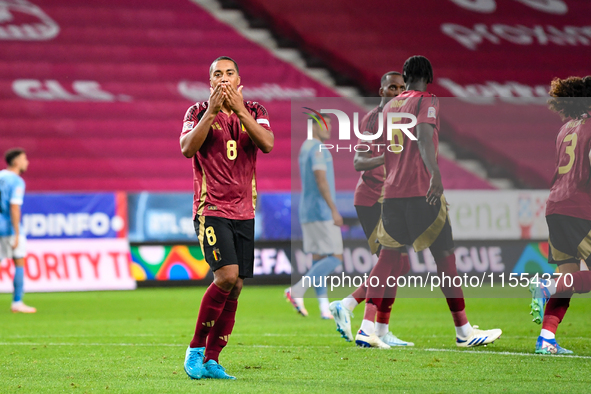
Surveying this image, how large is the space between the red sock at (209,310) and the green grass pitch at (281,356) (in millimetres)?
246

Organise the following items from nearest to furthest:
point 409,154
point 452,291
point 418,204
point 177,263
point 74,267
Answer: point 452,291
point 418,204
point 409,154
point 74,267
point 177,263

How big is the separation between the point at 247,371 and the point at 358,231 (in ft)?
14.8

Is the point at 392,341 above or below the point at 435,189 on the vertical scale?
below

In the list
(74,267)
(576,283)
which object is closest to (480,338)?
(576,283)

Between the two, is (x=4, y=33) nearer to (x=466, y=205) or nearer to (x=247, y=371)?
(x=466, y=205)

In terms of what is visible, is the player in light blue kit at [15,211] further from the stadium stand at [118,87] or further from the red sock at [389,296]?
the stadium stand at [118,87]

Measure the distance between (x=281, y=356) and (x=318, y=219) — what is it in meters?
3.08

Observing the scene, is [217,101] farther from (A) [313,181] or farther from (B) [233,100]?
(A) [313,181]

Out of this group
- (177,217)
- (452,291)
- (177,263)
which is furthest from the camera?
(177,217)

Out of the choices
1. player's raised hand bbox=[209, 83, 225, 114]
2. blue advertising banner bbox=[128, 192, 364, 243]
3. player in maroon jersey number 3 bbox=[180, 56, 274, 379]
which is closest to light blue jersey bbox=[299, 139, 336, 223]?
player in maroon jersey number 3 bbox=[180, 56, 274, 379]

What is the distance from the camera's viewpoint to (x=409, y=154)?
5676 millimetres

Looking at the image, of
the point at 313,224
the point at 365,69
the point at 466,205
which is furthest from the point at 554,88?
the point at 365,69

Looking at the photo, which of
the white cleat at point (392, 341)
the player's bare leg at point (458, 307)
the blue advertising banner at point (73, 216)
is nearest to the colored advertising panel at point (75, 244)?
the blue advertising banner at point (73, 216)

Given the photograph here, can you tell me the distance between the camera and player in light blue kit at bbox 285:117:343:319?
768cm
